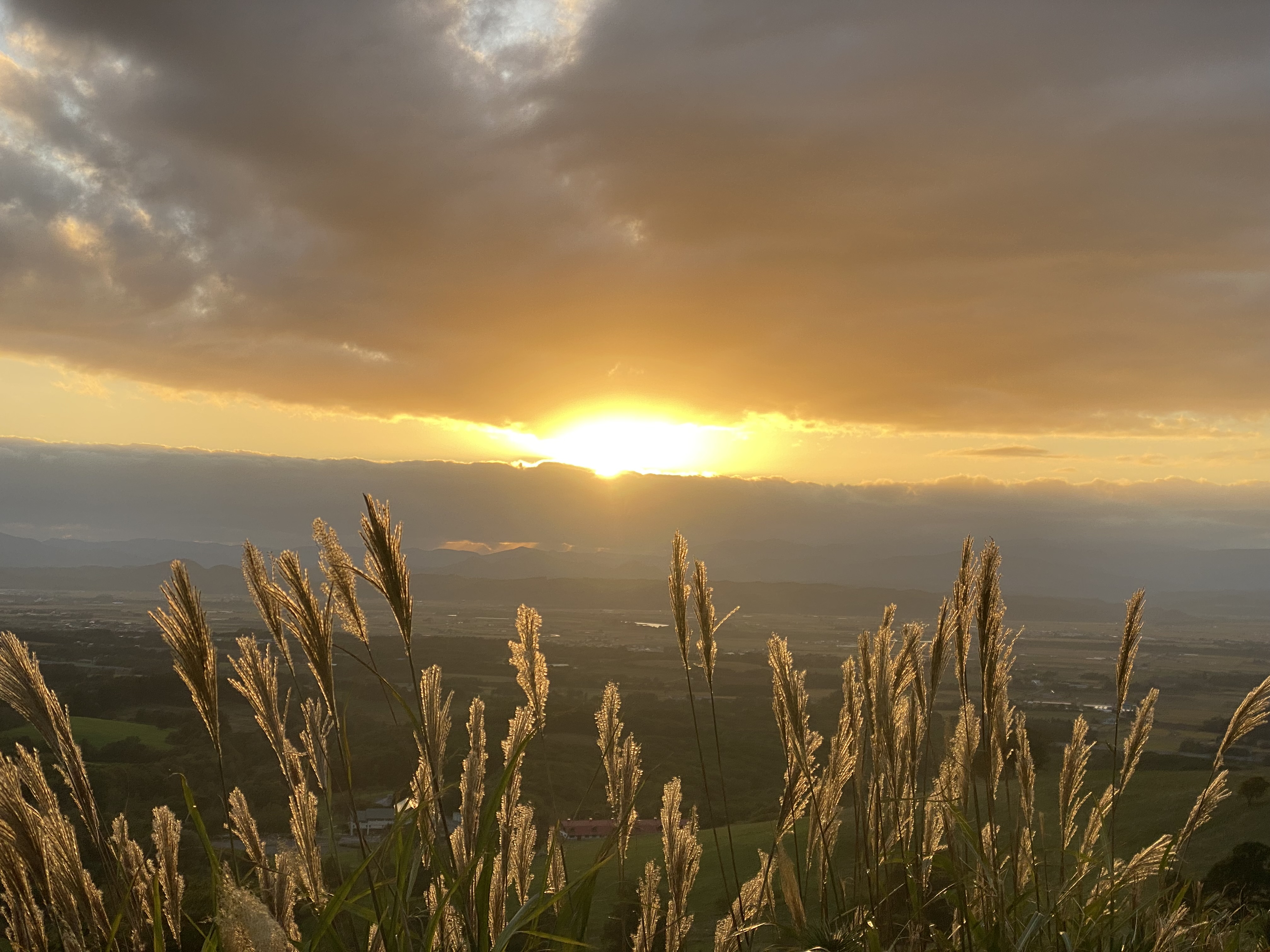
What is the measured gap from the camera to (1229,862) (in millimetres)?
11797

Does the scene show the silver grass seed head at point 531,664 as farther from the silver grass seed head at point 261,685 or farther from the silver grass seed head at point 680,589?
the silver grass seed head at point 261,685

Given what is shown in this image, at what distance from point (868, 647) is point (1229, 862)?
11653 millimetres

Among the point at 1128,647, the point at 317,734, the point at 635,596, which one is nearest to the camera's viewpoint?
the point at 317,734

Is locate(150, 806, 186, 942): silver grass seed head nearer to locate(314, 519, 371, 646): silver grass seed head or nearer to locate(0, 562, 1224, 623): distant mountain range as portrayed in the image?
locate(314, 519, 371, 646): silver grass seed head

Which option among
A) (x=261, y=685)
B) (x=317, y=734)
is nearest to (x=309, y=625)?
(x=261, y=685)

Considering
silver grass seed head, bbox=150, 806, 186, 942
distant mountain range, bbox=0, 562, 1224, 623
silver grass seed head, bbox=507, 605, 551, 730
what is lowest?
distant mountain range, bbox=0, 562, 1224, 623

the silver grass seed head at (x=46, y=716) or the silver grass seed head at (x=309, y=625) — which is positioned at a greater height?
the silver grass seed head at (x=309, y=625)

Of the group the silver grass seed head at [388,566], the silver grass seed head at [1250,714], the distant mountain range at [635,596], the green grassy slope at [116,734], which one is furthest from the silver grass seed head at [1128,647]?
the distant mountain range at [635,596]

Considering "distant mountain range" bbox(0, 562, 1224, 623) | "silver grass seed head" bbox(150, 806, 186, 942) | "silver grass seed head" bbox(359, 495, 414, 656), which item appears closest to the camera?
"silver grass seed head" bbox(359, 495, 414, 656)

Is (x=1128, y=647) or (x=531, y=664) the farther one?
(x=1128, y=647)

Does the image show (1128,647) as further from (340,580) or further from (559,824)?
(340,580)

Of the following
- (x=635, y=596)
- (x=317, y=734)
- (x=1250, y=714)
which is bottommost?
(x=635, y=596)

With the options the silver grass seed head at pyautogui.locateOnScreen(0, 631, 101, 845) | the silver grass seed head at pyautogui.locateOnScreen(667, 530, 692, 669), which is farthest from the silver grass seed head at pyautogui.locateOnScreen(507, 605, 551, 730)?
the silver grass seed head at pyautogui.locateOnScreen(0, 631, 101, 845)

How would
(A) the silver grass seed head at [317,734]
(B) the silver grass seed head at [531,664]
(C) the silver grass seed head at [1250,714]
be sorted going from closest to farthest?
1. (A) the silver grass seed head at [317,734]
2. (B) the silver grass seed head at [531,664]
3. (C) the silver grass seed head at [1250,714]
